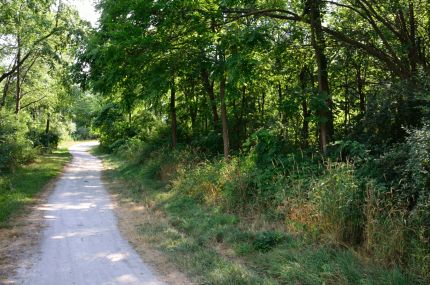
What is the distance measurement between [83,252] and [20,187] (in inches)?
358

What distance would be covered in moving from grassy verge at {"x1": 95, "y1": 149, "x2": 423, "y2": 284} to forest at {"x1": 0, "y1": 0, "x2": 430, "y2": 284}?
0.12 feet

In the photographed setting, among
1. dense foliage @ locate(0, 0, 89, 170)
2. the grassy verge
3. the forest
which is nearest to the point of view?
the grassy verge

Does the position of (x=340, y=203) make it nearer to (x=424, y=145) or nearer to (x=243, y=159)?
(x=424, y=145)

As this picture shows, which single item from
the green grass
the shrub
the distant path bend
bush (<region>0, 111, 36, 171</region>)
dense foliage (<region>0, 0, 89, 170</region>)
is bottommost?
the distant path bend

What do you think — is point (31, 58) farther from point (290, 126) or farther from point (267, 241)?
point (267, 241)

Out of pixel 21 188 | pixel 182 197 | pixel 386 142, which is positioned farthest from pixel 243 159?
pixel 21 188

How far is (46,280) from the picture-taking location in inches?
235

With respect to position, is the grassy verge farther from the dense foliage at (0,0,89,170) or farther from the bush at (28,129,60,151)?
the bush at (28,129,60,151)

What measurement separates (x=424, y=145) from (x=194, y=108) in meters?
14.8

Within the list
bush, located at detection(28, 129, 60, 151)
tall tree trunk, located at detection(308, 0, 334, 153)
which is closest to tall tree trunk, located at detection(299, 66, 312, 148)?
tall tree trunk, located at detection(308, 0, 334, 153)

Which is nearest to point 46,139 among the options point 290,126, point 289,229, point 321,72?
point 290,126

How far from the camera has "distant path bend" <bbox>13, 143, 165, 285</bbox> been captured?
19.9ft

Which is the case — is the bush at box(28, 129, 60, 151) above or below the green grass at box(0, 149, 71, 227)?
above

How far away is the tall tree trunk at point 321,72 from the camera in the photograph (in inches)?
412
